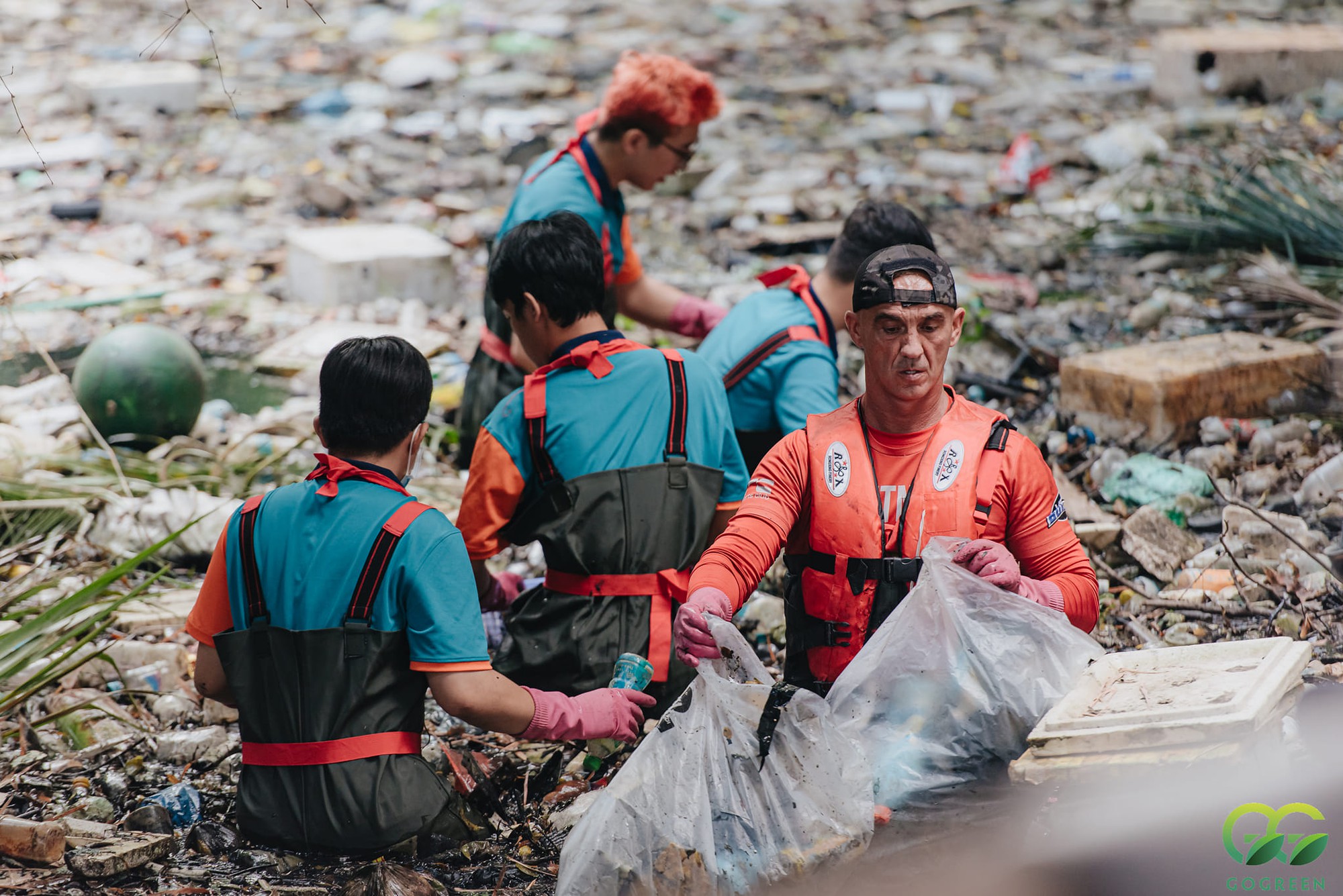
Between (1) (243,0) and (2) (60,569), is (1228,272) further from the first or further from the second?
(1) (243,0)

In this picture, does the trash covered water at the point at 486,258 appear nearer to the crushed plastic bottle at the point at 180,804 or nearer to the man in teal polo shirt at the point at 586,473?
the crushed plastic bottle at the point at 180,804

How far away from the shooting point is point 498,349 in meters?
4.07

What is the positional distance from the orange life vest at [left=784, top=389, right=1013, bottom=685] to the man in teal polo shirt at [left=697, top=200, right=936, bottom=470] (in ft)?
2.92

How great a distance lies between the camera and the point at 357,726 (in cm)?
239

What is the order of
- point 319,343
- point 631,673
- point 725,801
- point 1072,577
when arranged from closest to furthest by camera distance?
point 725,801, point 1072,577, point 631,673, point 319,343

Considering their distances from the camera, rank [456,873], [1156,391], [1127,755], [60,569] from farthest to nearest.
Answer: [1156,391], [60,569], [456,873], [1127,755]

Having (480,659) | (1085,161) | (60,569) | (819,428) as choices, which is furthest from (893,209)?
(1085,161)

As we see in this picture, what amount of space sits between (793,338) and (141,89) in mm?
8834

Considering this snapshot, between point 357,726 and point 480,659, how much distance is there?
281 millimetres

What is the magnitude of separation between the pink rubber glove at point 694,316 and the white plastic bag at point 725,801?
2241mm

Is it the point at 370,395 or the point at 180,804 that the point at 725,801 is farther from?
the point at 180,804

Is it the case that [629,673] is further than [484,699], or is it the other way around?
[629,673]

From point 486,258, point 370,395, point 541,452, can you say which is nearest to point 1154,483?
point 541,452

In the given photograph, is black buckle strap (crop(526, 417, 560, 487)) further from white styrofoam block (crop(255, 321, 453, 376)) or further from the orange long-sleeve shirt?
white styrofoam block (crop(255, 321, 453, 376))
